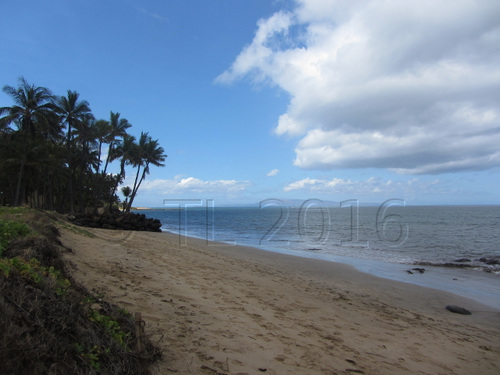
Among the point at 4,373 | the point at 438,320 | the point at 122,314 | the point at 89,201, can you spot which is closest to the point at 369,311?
the point at 438,320

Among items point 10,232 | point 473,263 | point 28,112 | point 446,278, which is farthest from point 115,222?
point 473,263

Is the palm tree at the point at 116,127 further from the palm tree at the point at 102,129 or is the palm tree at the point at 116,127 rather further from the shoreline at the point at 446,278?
the shoreline at the point at 446,278

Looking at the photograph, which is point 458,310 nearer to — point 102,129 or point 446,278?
point 446,278

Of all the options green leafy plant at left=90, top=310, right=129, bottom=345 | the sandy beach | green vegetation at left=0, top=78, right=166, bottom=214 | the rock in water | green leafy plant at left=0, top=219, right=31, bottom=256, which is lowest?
the rock in water

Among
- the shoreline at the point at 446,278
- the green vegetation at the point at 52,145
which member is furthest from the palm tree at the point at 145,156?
the shoreline at the point at 446,278

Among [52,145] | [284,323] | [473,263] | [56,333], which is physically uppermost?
[52,145]

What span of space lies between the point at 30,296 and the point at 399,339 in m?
5.63

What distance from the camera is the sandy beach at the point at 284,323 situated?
3836mm

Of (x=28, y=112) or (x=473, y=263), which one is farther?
(x=28, y=112)

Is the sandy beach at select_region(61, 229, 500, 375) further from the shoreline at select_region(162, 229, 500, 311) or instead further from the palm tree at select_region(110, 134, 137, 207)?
the palm tree at select_region(110, 134, 137, 207)

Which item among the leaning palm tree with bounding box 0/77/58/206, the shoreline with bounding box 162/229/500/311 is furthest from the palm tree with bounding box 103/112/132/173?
the shoreline with bounding box 162/229/500/311

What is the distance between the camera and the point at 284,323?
525 centimetres

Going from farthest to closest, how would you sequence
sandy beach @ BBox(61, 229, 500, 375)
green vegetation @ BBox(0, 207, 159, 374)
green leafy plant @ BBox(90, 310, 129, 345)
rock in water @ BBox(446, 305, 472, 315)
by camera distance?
rock in water @ BBox(446, 305, 472, 315) < sandy beach @ BBox(61, 229, 500, 375) < green leafy plant @ BBox(90, 310, 129, 345) < green vegetation @ BBox(0, 207, 159, 374)

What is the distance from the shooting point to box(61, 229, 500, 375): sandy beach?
151 inches
